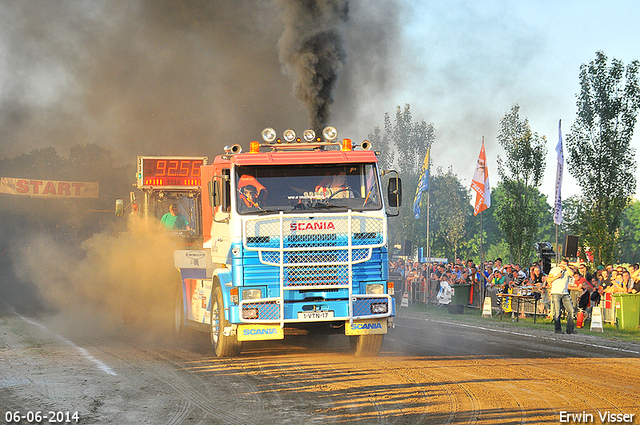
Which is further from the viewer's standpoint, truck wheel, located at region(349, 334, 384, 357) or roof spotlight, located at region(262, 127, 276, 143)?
roof spotlight, located at region(262, 127, 276, 143)

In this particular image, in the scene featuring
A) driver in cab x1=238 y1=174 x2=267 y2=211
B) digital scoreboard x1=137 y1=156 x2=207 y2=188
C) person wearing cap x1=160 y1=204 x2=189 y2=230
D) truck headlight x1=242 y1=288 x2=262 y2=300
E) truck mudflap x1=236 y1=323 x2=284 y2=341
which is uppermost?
digital scoreboard x1=137 y1=156 x2=207 y2=188

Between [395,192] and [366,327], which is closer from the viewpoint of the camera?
[366,327]

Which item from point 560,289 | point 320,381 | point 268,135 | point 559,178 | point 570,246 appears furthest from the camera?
point 559,178

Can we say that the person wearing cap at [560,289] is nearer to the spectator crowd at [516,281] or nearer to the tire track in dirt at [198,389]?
the spectator crowd at [516,281]

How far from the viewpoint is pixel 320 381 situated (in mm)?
9305

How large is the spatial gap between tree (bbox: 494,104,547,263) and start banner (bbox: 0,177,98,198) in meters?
23.5

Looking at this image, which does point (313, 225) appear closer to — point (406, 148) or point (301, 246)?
point (301, 246)

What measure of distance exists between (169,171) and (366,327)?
8.48m

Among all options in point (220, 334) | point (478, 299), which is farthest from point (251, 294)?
point (478, 299)

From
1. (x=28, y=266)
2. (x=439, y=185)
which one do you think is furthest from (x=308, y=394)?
(x=439, y=185)

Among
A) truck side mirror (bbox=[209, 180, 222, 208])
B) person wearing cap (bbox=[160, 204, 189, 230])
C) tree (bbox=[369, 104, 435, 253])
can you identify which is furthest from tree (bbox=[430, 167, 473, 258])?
truck side mirror (bbox=[209, 180, 222, 208])

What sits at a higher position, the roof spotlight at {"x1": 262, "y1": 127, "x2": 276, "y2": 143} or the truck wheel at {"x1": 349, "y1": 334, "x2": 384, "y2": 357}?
the roof spotlight at {"x1": 262, "y1": 127, "x2": 276, "y2": 143}

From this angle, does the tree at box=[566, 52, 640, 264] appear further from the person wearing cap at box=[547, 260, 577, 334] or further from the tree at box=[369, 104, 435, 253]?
→ the tree at box=[369, 104, 435, 253]

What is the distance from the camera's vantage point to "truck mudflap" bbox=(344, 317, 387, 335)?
429 inches
